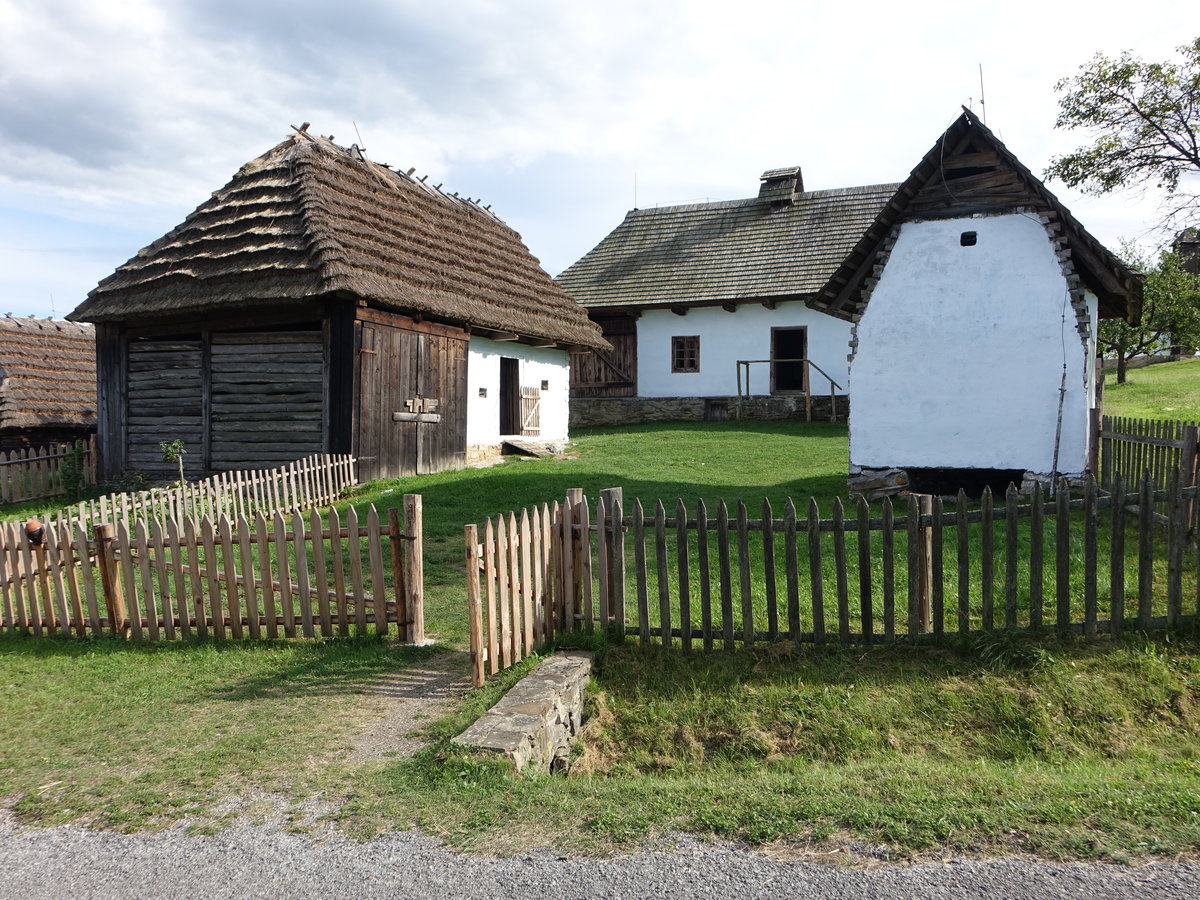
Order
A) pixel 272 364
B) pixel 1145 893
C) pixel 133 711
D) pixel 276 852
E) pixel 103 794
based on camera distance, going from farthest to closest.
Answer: pixel 272 364
pixel 133 711
pixel 103 794
pixel 276 852
pixel 1145 893

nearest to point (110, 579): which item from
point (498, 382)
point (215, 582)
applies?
point (215, 582)

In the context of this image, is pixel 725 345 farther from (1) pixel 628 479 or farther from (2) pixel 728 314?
(1) pixel 628 479

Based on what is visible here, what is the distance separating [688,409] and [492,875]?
23.2 m

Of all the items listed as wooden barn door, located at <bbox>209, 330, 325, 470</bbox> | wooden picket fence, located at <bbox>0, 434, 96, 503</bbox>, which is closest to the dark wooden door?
wooden barn door, located at <bbox>209, 330, 325, 470</bbox>

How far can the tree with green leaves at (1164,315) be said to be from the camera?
855 inches

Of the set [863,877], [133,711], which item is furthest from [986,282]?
[133,711]

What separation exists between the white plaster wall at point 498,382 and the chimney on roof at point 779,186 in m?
11.2

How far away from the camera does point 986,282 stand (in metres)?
12.3

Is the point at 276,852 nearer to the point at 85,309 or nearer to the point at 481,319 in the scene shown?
the point at 481,319

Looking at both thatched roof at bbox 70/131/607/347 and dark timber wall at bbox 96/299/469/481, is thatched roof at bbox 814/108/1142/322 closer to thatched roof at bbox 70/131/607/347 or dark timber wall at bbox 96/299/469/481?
thatched roof at bbox 70/131/607/347

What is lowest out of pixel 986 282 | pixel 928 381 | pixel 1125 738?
pixel 1125 738

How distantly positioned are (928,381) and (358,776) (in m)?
10.7

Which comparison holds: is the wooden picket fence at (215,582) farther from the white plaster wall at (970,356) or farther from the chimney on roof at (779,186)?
the chimney on roof at (779,186)

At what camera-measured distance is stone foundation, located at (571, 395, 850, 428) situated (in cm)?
2433
